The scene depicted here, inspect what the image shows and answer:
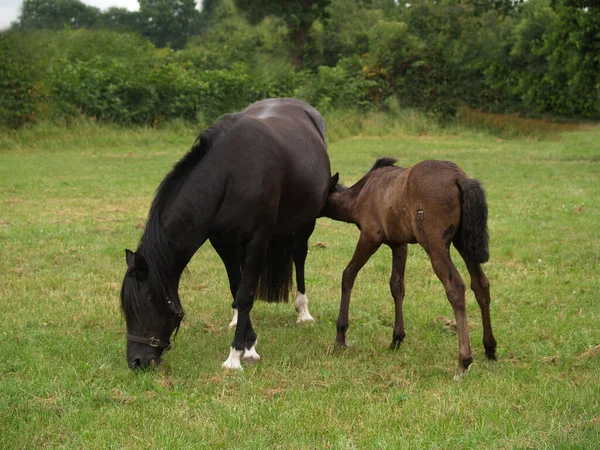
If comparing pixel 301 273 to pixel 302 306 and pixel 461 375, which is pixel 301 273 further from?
pixel 461 375

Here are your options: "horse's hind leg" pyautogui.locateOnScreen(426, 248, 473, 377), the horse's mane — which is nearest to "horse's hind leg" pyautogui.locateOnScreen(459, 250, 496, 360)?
"horse's hind leg" pyautogui.locateOnScreen(426, 248, 473, 377)

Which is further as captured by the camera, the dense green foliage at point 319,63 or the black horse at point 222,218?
the dense green foliage at point 319,63

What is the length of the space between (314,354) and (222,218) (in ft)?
4.24

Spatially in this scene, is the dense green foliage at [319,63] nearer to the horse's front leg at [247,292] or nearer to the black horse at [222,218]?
the black horse at [222,218]

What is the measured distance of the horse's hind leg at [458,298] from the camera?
15.8 feet

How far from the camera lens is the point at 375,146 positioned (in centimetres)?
2138

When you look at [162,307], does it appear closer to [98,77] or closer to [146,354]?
[146,354]

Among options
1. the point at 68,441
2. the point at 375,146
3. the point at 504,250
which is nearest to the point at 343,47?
the point at 375,146

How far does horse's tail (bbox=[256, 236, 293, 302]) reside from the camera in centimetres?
641

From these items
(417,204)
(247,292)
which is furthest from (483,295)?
(247,292)

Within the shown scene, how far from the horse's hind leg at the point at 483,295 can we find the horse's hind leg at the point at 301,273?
185 centimetres

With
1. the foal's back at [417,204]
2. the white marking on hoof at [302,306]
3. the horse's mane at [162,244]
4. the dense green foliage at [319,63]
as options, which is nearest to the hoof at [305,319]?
the white marking on hoof at [302,306]

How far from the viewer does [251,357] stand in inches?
212

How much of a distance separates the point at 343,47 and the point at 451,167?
31407 mm
